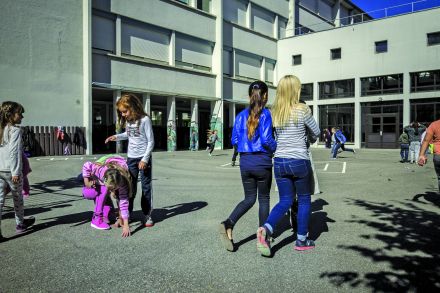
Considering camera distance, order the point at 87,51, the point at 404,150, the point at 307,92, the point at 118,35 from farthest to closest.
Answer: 1. the point at 307,92
2. the point at 118,35
3. the point at 87,51
4. the point at 404,150

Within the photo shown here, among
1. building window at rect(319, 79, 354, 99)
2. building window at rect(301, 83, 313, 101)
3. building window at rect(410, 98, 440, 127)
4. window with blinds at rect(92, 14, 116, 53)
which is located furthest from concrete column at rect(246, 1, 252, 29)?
building window at rect(410, 98, 440, 127)

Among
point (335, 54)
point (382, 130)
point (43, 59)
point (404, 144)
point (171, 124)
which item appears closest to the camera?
point (404, 144)

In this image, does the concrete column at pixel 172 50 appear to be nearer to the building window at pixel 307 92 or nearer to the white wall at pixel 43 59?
the white wall at pixel 43 59

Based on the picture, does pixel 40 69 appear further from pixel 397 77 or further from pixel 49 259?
pixel 397 77

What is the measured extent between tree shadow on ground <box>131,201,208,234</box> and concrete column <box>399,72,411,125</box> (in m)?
26.5

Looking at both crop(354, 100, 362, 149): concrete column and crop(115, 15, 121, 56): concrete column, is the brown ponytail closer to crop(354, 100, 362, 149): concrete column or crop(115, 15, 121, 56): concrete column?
crop(115, 15, 121, 56): concrete column

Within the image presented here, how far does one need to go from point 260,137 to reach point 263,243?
3.92 ft

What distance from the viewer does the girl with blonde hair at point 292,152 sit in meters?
4.12

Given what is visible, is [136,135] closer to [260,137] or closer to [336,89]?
[260,137]

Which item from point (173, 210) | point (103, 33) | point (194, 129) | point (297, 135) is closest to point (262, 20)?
point (194, 129)

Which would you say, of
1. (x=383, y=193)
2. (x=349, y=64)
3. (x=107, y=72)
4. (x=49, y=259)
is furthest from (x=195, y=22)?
(x=49, y=259)

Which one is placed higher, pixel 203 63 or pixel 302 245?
pixel 203 63

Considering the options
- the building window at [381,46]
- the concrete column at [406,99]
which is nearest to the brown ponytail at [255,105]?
the concrete column at [406,99]

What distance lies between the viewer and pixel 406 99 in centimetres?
2877
